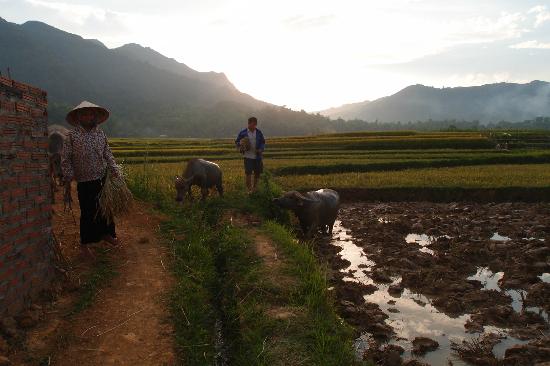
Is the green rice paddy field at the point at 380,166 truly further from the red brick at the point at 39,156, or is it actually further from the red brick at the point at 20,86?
the red brick at the point at 20,86

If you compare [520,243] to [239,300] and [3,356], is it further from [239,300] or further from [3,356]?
[3,356]

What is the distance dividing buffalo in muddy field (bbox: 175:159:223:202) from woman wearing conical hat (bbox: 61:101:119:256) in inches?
135

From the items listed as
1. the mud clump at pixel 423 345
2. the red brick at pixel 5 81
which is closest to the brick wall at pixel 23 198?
the red brick at pixel 5 81

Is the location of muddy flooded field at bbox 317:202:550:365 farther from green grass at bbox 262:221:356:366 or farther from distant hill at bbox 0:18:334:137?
distant hill at bbox 0:18:334:137

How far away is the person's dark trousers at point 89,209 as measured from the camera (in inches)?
237

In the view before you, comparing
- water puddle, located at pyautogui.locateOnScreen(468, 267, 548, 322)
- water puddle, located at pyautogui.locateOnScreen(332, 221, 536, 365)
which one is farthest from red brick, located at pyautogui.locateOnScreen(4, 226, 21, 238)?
water puddle, located at pyautogui.locateOnScreen(468, 267, 548, 322)

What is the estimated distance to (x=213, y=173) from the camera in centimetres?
1016

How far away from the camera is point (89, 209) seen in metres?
6.04

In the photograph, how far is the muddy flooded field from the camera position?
489 cm

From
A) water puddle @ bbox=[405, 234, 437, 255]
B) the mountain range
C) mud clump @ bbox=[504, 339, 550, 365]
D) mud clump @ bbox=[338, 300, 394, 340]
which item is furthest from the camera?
the mountain range

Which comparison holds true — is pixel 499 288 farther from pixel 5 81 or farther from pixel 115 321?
pixel 5 81

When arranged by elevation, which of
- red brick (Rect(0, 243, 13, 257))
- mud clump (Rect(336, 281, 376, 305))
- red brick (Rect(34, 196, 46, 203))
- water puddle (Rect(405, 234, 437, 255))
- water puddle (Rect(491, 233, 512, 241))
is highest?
red brick (Rect(34, 196, 46, 203))

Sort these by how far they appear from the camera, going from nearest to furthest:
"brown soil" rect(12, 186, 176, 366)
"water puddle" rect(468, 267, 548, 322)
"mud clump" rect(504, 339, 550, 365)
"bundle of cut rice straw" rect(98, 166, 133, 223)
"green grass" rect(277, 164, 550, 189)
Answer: "brown soil" rect(12, 186, 176, 366) < "mud clump" rect(504, 339, 550, 365) < "water puddle" rect(468, 267, 548, 322) < "bundle of cut rice straw" rect(98, 166, 133, 223) < "green grass" rect(277, 164, 550, 189)

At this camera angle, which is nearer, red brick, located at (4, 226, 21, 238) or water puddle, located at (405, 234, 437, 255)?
red brick, located at (4, 226, 21, 238)
